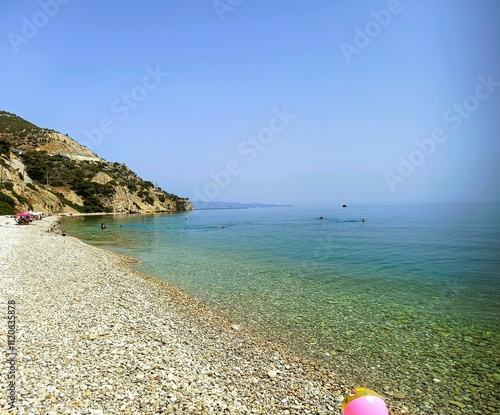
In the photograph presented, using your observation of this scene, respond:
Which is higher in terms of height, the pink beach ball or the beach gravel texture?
the pink beach ball

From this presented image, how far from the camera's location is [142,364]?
817 centimetres

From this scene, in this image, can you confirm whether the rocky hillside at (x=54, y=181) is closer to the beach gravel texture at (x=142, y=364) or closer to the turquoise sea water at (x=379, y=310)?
the turquoise sea water at (x=379, y=310)

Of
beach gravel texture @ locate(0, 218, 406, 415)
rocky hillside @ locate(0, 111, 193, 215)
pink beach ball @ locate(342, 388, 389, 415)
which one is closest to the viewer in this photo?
pink beach ball @ locate(342, 388, 389, 415)

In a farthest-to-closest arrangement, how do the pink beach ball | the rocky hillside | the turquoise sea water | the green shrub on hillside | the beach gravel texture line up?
the rocky hillside, the green shrub on hillside, the turquoise sea water, the beach gravel texture, the pink beach ball

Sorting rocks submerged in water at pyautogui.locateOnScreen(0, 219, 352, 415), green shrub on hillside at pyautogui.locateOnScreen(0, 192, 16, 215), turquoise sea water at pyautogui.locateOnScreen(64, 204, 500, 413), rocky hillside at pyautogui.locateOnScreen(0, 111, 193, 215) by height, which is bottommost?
turquoise sea water at pyautogui.locateOnScreen(64, 204, 500, 413)

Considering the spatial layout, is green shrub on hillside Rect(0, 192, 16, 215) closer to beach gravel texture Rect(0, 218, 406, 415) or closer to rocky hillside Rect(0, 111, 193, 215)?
rocky hillside Rect(0, 111, 193, 215)

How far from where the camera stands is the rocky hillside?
95.4m

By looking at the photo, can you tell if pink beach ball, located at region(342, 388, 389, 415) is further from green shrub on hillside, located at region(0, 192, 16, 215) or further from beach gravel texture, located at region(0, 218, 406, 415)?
green shrub on hillside, located at region(0, 192, 16, 215)

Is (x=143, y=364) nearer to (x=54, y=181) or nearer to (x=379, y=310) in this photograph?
(x=379, y=310)

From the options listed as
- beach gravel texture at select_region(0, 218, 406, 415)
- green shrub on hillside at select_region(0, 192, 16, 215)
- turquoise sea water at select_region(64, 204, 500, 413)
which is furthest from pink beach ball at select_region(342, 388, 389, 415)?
green shrub on hillside at select_region(0, 192, 16, 215)

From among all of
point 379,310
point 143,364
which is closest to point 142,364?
point 143,364

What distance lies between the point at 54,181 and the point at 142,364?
155 meters

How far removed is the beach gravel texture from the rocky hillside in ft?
271

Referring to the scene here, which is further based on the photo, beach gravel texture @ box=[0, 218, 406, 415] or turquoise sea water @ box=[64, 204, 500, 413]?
turquoise sea water @ box=[64, 204, 500, 413]
